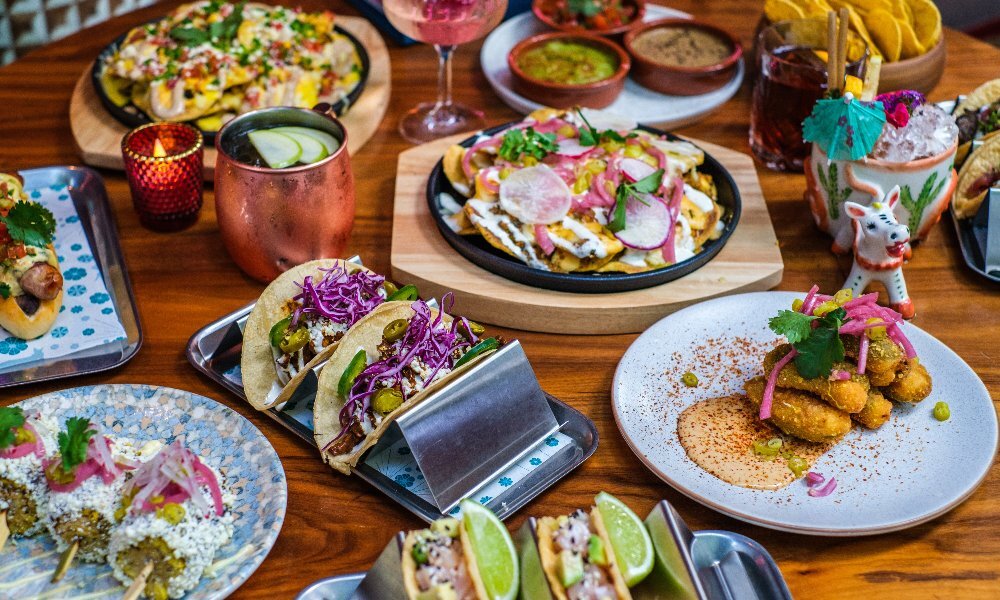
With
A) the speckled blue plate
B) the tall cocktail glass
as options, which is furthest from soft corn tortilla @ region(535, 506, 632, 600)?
the tall cocktail glass

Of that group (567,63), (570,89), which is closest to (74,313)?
(570,89)

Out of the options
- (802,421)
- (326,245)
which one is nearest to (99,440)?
(326,245)

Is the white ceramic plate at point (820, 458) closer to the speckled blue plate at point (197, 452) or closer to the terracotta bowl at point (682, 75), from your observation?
the speckled blue plate at point (197, 452)

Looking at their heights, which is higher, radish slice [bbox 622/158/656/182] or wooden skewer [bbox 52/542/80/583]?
radish slice [bbox 622/158/656/182]

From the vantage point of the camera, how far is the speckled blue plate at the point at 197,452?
1.84m

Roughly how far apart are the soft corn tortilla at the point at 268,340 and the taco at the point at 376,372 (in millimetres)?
78

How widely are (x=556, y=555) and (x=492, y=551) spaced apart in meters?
0.11

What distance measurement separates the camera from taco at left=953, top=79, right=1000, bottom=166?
9.89 feet

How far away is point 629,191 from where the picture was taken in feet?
8.73

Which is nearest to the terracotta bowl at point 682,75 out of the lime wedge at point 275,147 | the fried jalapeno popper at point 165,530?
the lime wedge at point 275,147

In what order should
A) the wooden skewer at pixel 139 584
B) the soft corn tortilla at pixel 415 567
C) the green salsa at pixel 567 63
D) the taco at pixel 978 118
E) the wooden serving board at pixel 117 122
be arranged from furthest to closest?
the green salsa at pixel 567 63 → the wooden serving board at pixel 117 122 → the taco at pixel 978 118 → the wooden skewer at pixel 139 584 → the soft corn tortilla at pixel 415 567

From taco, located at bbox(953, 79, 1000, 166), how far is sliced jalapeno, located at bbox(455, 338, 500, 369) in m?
1.71

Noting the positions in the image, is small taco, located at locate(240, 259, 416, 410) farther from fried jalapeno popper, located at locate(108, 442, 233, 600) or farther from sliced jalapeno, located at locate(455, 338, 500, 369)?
fried jalapeno popper, located at locate(108, 442, 233, 600)

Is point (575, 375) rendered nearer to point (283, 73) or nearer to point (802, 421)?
point (802, 421)
